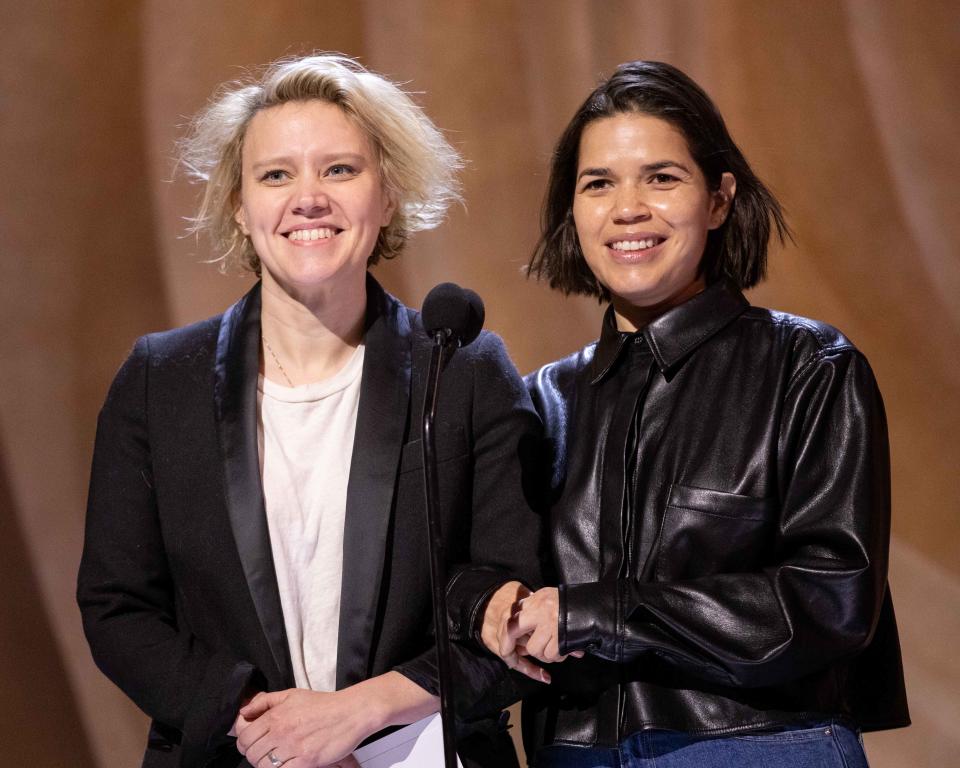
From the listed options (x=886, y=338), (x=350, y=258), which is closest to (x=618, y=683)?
(x=350, y=258)

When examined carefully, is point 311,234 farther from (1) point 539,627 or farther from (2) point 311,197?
(1) point 539,627

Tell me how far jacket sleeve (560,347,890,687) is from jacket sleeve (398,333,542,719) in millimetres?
178

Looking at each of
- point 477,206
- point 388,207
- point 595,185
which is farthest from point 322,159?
point 477,206

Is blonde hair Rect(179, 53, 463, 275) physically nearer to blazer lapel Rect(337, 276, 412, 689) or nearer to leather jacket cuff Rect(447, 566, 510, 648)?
blazer lapel Rect(337, 276, 412, 689)

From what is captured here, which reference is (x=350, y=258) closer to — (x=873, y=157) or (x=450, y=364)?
(x=450, y=364)

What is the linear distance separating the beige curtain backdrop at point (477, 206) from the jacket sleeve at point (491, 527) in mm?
1246

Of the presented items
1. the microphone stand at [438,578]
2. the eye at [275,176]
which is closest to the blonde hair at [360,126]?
the eye at [275,176]

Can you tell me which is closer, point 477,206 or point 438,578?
point 438,578

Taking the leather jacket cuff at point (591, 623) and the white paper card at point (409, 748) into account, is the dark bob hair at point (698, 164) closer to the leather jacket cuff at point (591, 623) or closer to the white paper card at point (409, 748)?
the leather jacket cuff at point (591, 623)

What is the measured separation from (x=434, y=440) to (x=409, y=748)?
0.54m

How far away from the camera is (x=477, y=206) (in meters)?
3.46

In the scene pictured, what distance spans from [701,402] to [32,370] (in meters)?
1.78

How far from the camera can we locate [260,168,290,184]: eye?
86.2 inches

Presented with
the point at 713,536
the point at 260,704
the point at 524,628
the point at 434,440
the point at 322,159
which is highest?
the point at 322,159
